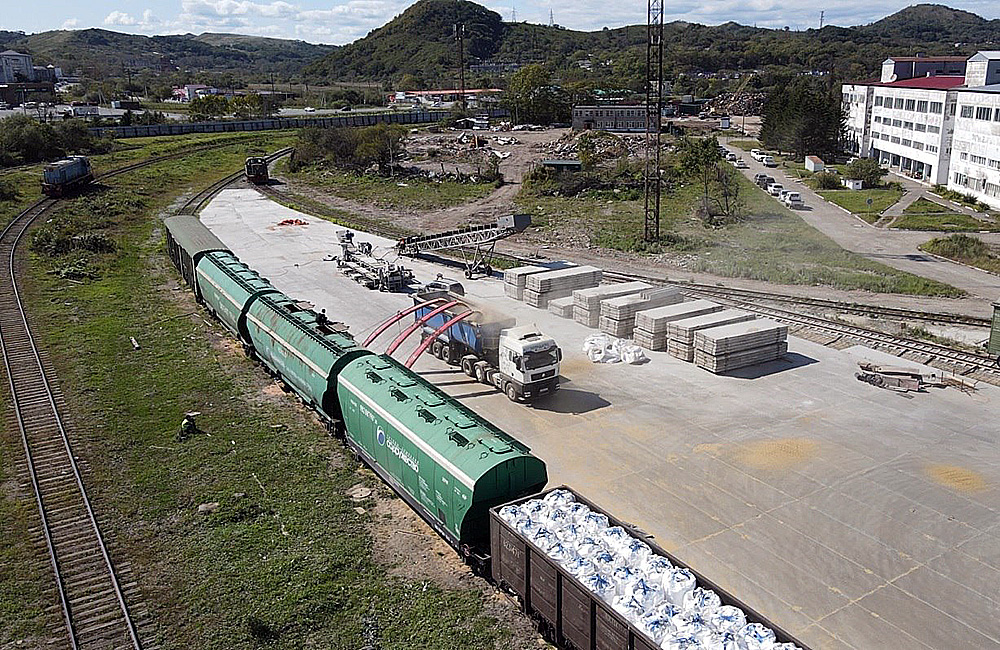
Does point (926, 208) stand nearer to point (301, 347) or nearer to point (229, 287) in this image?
point (229, 287)

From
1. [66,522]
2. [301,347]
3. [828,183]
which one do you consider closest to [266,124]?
[828,183]

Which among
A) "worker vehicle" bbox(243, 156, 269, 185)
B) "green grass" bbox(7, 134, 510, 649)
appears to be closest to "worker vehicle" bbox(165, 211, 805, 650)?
"green grass" bbox(7, 134, 510, 649)

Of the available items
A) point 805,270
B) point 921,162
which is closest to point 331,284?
point 805,270

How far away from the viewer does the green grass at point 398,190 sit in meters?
70.0

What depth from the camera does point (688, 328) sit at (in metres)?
30.5

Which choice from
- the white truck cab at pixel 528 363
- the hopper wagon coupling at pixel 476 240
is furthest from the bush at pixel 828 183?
the white truck cab at pixel 528 363

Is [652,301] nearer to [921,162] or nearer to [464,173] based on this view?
[464,173]

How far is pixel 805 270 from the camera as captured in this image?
143 feet

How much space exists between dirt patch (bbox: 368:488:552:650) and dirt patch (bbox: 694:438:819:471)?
9.08 metres

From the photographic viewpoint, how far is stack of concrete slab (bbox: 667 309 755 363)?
30516 mm

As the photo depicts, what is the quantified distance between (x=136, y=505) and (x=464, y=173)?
65730mm

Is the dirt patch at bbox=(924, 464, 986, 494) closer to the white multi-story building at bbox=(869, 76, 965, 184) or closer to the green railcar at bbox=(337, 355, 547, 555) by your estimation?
the green railcar at bbox=(337, 355, 547, 555)

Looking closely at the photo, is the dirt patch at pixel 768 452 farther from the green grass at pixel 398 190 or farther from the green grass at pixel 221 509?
the green grass at pixel 398 190

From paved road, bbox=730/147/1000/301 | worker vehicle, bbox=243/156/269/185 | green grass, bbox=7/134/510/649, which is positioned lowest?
green grass, bbox=7/134/510/649
